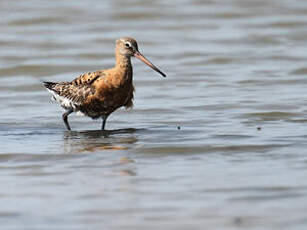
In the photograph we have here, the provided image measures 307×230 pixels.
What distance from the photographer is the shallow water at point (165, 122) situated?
6.29 meters

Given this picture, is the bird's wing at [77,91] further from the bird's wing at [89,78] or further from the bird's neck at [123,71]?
the bird's neck at [123,71]

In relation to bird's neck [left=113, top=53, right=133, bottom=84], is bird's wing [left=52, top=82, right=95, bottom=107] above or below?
below

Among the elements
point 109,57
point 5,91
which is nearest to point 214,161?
point 5,91

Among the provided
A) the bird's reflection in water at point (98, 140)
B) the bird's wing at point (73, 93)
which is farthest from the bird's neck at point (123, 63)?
the bird's reflection in water at point (98, 140)

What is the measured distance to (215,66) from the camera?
1396 centimetres

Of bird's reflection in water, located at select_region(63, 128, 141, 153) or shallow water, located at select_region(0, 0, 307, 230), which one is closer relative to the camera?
shallow water, located at select_region(0, 0, 307, 230)

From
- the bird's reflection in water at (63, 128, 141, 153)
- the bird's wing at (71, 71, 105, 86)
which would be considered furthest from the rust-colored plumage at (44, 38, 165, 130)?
the bird's reflection in water at (63, 128, 141, 153)

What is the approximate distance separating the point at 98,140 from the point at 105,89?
0.67m

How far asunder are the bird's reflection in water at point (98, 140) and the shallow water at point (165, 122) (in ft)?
0.07

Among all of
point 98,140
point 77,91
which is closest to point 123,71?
point 77,91

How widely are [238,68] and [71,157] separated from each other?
19.6 ft

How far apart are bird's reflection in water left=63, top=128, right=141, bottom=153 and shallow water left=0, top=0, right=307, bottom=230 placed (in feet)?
0.07

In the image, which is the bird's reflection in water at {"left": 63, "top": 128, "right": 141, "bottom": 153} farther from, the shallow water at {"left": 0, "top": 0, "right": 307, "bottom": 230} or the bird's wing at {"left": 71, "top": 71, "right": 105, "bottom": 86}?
the bird's wing at {"left": 71, "top": 71, "right": 105, "bottom": 86}

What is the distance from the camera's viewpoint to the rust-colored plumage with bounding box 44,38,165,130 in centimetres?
959
